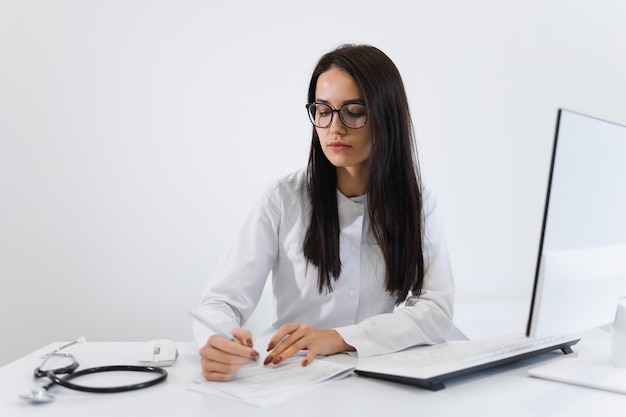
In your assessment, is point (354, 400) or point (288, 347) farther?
point (288, 347)

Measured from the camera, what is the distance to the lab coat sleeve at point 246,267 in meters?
1.69

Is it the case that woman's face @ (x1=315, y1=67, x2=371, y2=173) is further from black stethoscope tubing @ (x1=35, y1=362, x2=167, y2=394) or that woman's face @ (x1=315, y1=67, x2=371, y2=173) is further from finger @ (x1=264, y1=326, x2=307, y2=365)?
black stethoscope tubing @ (x1=35, y1=362, x2=167, y2=394)

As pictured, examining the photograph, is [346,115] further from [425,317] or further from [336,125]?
[425,317]

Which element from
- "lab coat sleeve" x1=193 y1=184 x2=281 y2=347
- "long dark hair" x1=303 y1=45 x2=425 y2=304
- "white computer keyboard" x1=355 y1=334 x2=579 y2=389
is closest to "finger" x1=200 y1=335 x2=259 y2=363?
"white computer keyboard" x1=355 y1=334 x2=579 y2=389

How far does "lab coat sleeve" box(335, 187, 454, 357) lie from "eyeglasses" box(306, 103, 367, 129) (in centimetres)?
36

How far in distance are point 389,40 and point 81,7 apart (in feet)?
4.38

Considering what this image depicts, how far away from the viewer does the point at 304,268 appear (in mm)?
1887

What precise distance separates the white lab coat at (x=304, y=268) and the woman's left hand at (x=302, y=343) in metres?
0.34

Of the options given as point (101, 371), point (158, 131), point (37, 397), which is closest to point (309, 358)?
point (101, 371)

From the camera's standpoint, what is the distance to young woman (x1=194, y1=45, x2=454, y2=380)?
1.79 metres

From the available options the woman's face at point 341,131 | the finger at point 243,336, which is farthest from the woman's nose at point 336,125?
the finger at point 243,336

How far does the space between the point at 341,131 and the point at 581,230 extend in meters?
0.79

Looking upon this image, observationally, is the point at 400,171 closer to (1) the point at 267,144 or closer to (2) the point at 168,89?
(1) the point at 267,144

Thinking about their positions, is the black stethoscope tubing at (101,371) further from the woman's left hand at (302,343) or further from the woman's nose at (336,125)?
the woman's nose at (336,125)
